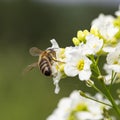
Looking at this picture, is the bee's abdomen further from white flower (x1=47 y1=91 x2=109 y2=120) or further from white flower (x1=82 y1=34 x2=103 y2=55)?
white flower (x1=47 y1=91 x2=109 y2=120)

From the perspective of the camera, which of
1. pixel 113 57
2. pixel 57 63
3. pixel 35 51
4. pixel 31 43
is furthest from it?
pixel 31 43

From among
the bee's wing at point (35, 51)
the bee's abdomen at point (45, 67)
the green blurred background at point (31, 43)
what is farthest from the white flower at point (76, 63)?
the green blurred background at point (31, 43)

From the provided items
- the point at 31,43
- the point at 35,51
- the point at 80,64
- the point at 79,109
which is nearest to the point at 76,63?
the point at 80,64

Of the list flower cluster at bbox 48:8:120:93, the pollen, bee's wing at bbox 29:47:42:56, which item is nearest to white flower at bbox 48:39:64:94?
flower cluster at bbox 48:8:120:93

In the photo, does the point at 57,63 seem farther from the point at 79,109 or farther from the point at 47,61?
the point at 79,109

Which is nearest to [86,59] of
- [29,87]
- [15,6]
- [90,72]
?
[90,72]

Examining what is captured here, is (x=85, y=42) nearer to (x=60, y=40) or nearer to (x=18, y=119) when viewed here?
(x=18, y=119)
